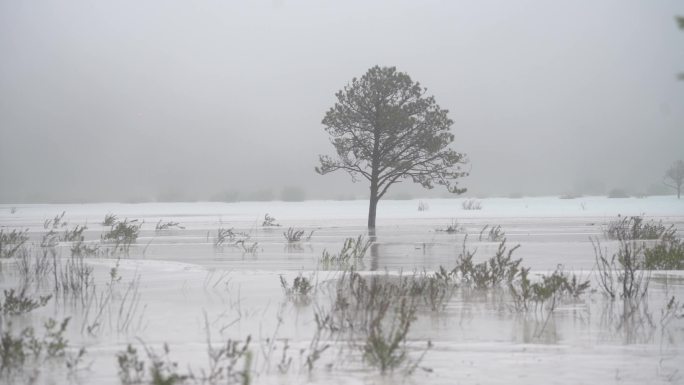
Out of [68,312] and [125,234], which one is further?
[125,234]

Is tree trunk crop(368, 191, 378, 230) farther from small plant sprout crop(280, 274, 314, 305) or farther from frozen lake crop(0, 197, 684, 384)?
small plant sprout crop(280, 274, 314, 305)

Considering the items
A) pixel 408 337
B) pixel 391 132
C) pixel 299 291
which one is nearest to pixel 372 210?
pixel 391 132

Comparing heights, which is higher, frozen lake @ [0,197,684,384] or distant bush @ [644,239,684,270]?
distant bush @ [644,239,684,270]

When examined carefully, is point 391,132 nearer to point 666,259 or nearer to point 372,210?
point 372,210

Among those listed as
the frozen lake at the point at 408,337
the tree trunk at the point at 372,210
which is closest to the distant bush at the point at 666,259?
the frozen lake at the point at 408,337

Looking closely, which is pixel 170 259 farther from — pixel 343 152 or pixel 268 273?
pixel 343 152

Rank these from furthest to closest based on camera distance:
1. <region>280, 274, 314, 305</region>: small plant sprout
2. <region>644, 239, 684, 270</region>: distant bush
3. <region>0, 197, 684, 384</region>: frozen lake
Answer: <region>644, 239, 684, 270</region>: distant bush, <region>280, 274, 314, 305</region>: small plant sprout, <region>0, 197, 684, 384</region>: frozen lake

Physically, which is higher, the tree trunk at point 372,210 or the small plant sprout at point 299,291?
the tree trunk at point 372,210

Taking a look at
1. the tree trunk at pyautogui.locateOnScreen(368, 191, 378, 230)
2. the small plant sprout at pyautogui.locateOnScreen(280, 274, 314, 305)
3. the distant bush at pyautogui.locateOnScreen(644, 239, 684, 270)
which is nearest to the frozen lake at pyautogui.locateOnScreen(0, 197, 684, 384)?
the small plant sprout at pyautogui.locateOnScreen(280, 274, 314, 305)

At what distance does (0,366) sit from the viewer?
4344mm

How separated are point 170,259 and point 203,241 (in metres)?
6.03

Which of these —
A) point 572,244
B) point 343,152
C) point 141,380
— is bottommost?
point 141,380

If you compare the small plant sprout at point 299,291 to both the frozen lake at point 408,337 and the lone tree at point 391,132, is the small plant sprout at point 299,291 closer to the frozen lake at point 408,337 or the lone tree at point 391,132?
the frozen lake at point 408,337

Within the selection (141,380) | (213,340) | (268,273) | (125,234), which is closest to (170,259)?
(268,273)
